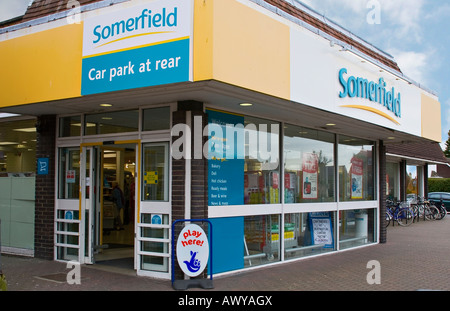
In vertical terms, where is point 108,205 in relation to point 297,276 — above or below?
above

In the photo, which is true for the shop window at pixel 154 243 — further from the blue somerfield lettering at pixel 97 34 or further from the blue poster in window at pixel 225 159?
the blue somerfield lettering at pixel 97 34

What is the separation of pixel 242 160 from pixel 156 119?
1.74m

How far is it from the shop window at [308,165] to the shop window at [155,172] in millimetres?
2865

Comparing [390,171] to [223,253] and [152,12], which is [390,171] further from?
[152,12]

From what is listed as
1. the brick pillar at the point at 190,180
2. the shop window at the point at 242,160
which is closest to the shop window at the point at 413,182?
the shop window at the point at 242,160

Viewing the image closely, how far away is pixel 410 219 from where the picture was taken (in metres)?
19.8

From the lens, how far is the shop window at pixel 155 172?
25.9 feet

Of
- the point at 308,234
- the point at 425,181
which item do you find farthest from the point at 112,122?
the point at 425,181

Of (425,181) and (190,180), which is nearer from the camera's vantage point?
(190,180)

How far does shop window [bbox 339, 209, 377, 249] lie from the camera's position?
11584mm

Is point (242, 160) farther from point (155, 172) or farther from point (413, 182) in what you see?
point (413, 182)

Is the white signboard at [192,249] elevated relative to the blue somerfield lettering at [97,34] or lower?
lower

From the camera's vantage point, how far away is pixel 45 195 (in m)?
9.44

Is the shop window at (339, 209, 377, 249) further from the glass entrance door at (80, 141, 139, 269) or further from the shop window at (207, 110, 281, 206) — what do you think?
the glass entrance door at (80, 141, 139, 269)
